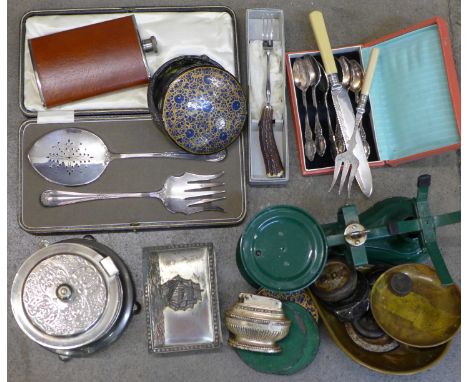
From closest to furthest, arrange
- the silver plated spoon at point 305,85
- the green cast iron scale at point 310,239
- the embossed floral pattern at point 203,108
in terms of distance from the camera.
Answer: the green cast iron scale at point 310,239
the embossed floral pattern at point 203,108
the silver plated spoon at point 305,85

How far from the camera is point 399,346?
40.9 inches

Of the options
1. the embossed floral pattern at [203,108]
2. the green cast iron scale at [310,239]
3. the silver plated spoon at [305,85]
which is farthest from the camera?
the silver plated spoon at [305,85]

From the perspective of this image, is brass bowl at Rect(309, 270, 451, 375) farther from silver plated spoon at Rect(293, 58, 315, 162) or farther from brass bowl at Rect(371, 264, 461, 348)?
silver plated spoon at Rect(293, 58, 315, 162)

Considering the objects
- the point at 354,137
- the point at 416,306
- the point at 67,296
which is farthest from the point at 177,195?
the point at 416,306

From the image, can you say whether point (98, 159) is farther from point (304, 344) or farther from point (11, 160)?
point (304, 344)

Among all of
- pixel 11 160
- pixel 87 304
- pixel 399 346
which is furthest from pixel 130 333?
pixel 399 346

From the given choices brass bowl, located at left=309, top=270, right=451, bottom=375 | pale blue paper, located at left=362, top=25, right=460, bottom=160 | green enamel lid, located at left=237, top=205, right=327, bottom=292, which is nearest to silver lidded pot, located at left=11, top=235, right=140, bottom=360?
green enamel lid, located at left=237, top=205, right=327, bottom=292

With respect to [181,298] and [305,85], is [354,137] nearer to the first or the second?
[305,85]

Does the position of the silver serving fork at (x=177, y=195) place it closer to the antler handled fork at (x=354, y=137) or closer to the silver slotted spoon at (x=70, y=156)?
the silver slotted spoon at (x=70, y=156)

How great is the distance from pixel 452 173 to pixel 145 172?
0.79 meters

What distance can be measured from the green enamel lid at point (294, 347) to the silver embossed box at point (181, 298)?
0.12 meters

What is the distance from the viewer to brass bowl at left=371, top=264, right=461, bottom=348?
0.97 metres

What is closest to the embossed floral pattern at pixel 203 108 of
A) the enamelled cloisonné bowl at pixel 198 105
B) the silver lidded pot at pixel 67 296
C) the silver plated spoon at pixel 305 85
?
the enamelled cloisonné bowl at pixel 198 105

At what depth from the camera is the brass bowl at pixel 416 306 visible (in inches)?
38.4
